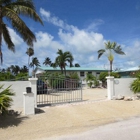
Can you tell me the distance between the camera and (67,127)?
6.06m

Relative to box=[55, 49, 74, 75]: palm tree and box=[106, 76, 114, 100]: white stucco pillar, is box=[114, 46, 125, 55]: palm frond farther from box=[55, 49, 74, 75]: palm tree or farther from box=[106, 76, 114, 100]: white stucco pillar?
box=[106, 76, 114, 100]: white stucco pillar

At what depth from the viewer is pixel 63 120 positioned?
684 centimetres

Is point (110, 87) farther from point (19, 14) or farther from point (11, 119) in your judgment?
point (19, 14)

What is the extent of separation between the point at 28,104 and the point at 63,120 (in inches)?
72.1

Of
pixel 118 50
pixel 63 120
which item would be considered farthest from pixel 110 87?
pixel 118 50

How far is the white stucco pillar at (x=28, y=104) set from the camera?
7.42 metres

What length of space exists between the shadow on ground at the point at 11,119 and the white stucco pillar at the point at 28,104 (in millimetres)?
372

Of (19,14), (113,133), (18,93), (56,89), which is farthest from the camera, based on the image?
(19,14)

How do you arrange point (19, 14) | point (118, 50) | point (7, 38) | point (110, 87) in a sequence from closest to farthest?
point (110, 87)
point (19, 14)
point (7, 38)
point (118, 50)

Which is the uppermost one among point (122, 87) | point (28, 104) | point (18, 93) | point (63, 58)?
point (63, 58)

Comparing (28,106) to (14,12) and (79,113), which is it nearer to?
(79,113)

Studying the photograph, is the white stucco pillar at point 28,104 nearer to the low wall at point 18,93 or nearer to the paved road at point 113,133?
the low wall at point 18,93

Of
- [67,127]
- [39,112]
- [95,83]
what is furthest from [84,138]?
[95,83]

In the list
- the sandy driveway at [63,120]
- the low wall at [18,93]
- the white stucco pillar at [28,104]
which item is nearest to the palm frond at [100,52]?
the sandy driveway at [63,120]
